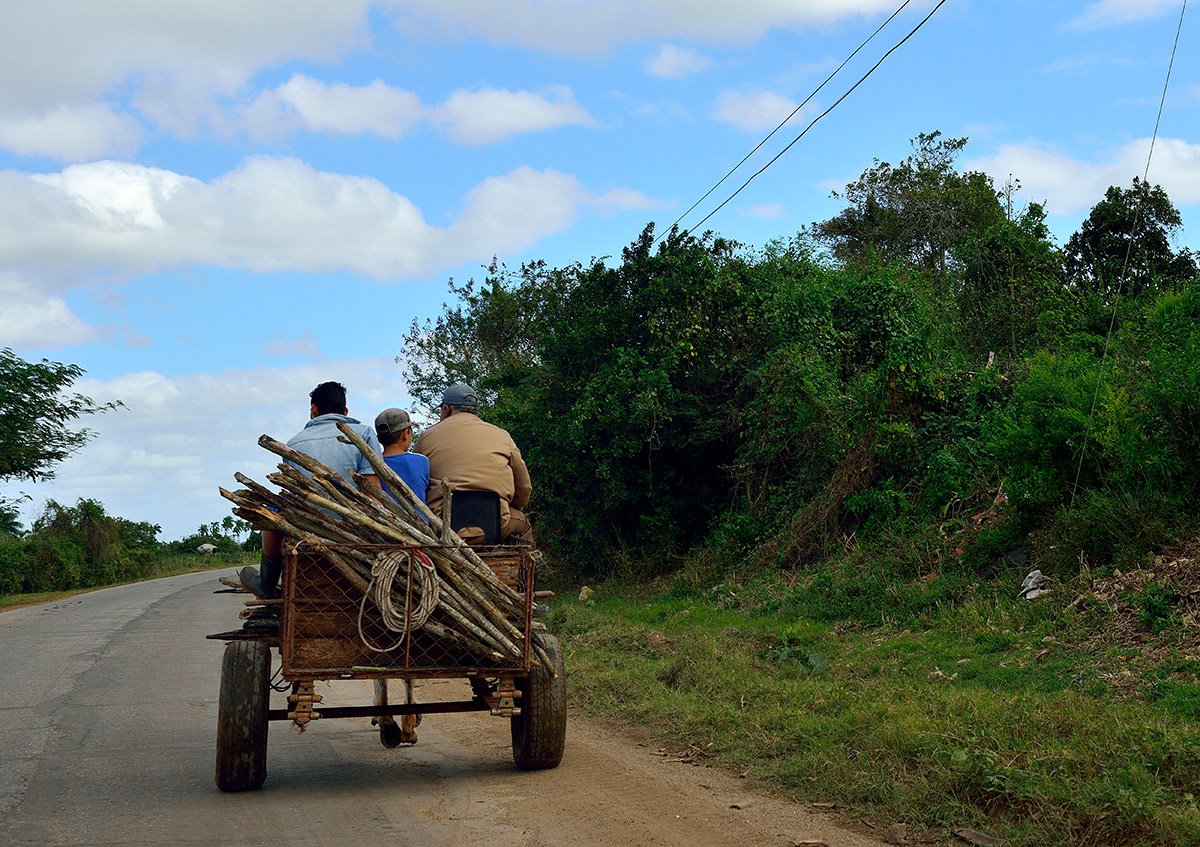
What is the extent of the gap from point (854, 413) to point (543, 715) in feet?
32.9

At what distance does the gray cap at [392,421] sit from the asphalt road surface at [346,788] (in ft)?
6.95

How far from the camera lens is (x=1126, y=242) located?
26.7m

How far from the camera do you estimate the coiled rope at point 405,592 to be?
6.18 m

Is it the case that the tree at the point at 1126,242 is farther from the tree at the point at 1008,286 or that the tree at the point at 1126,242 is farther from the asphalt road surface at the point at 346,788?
the asphalt road surface at the point at 346,788

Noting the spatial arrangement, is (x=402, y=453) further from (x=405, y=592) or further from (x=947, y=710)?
(x=947, y=710)

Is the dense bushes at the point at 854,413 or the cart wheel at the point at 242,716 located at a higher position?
the dense bushes at the point at 854,413

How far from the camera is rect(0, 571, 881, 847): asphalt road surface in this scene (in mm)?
5551

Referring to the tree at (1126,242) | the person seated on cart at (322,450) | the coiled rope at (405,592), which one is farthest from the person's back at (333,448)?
the tree at (1126,242)

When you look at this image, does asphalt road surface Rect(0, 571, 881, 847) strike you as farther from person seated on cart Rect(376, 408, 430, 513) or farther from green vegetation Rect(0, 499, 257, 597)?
green vegetation Rect(0, 499, 257, 597)

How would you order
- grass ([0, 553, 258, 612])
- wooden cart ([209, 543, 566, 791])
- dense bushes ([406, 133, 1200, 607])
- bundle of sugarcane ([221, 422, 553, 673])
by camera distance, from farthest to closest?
grass ([0, 553, 258, 612]) → dense bushes ([406, 133, 1200, 607]) → bundle of sugarcane ([221, 422, 553, 673]) → wooden cart ([209, 543, 566, 791])

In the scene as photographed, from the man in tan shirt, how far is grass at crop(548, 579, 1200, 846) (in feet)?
6.60

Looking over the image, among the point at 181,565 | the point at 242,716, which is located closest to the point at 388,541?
the point at 242,716

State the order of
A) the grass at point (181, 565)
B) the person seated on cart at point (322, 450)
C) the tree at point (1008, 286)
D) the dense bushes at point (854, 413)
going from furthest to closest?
1. the grass at point (181, 565)
2. the tree at point (1008, 286)
3. the dense bushes at point (854, 413)
4. the person seated on cart at point (322, 450)

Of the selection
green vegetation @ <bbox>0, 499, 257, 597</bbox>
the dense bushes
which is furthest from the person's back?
green vegetation @ <bbox>0, 499, 257, 597</bbox>
